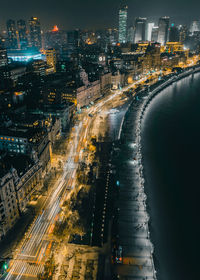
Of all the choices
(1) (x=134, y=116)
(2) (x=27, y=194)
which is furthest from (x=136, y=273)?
(1) (x=134, y=116)

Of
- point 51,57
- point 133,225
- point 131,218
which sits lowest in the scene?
point 133,225

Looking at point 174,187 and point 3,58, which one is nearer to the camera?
point 174,187

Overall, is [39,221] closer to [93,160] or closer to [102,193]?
[102,193]

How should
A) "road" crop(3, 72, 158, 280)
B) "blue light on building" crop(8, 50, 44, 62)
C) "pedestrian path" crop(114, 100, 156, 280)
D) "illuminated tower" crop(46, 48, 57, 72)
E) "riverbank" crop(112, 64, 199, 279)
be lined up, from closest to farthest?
"road" crop(3, 72, 158, 280) < "pedestrian path" crop(114, 100, 156, 280) < "riverbank" crop(112, 64, 199, 279) < "illuminated tower" crop(46, 48, 57, 72) < "blue light on building" crop(8, 50, 44, 62)

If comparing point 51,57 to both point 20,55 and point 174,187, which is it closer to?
point 20,55

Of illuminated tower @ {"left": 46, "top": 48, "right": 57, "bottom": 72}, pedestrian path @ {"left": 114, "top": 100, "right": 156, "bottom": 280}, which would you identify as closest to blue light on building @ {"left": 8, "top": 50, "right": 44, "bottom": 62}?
illuminated tower @ {"left": 46, "top": 48, "right": 57, "bottom": 72}

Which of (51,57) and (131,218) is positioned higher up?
(51,57)

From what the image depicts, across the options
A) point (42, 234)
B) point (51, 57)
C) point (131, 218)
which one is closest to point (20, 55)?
point (51, 57)

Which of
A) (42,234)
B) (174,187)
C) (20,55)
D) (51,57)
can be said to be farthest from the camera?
(20,55)

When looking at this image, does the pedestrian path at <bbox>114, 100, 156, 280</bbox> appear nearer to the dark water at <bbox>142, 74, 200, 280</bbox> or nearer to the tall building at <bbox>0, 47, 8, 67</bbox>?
the dark water at <bbox>142, 74, 200, 280</bbox>
